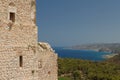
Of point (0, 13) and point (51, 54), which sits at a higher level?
point (0, 13)

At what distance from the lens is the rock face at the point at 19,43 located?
9055 mm

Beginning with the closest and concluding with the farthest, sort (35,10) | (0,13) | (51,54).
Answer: (0,13)
(35,10)
(51,54)

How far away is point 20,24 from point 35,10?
119cm

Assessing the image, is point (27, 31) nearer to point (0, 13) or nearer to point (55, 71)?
point (0, 13)

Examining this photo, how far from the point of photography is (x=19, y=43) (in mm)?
9664

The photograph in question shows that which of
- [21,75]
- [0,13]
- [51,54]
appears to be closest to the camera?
[0,13]

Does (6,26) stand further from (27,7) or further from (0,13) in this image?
(27,7)

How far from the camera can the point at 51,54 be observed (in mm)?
11773

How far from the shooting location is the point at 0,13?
8969 millimetres

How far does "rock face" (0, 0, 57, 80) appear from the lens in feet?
29.7

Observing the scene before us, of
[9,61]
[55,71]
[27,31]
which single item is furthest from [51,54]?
[9,61]

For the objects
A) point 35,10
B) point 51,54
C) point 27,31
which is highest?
point 35,10

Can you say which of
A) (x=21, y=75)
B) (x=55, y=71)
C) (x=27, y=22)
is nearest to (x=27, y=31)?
(x=27, y=22)

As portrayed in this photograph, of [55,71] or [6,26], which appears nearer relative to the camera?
[6,26]
